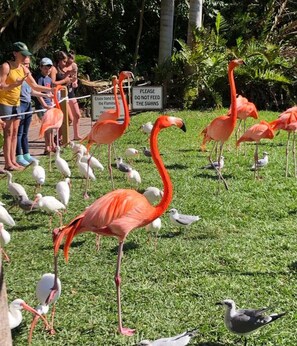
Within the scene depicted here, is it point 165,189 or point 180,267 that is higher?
point 165,189

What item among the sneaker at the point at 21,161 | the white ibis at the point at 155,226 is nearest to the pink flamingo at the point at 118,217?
the white ibis at the point at 155,226

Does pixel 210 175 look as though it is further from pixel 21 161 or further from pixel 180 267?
pixel 180 267

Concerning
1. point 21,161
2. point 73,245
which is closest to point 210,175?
point 21,161

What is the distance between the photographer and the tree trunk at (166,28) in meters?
14.6

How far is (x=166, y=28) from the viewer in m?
14.8

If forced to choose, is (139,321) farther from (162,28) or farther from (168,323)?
(162,28)

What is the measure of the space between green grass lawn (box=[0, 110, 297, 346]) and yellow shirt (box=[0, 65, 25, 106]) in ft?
4.02

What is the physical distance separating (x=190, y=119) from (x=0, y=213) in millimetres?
8279

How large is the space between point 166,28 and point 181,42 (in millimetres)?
630

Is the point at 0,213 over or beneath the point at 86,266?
over

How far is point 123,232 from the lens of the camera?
149 inches

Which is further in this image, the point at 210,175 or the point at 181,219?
the point at 210,175

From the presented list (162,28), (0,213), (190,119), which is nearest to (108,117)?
(0,213)

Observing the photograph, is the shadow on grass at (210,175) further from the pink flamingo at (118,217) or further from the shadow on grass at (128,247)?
the pink flamingo at (118,217)
